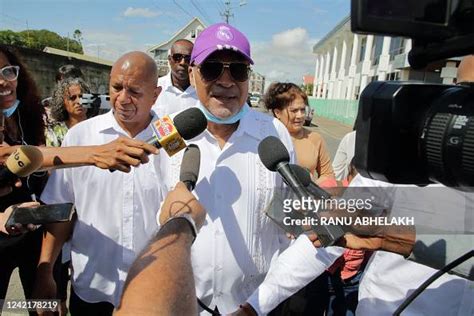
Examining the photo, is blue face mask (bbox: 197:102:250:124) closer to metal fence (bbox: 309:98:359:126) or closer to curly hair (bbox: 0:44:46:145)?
curly hair (bbox: 0:44:46:145)

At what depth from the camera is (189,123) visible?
1491 millimetres

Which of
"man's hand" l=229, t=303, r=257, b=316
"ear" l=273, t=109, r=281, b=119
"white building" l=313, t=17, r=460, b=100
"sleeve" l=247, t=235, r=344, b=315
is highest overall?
"white building" l=313, t=17, r=460, b=100

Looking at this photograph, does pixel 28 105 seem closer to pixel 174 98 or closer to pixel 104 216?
pixel 104 216

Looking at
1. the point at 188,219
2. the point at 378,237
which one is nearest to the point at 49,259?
the point at 188,219

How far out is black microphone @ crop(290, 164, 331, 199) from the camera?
1.06 meters

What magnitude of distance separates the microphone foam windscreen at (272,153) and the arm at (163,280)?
464 millimetres

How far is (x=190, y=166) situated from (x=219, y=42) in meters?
0.64

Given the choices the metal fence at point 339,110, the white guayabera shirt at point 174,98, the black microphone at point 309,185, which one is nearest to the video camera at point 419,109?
the black microphone at point 309,185

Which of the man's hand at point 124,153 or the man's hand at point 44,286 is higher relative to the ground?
the man's hand at point 124,153

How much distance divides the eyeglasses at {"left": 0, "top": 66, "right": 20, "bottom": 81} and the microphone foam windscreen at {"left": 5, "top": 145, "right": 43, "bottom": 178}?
1.06m

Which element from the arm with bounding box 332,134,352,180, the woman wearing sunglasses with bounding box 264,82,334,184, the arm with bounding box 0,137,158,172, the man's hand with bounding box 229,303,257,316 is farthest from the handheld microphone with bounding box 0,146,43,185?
the arm with bounding box 332,134,352,180

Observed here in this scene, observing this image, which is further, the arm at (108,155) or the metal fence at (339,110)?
the metal fence at (339,110)

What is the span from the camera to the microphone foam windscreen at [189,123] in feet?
4.76

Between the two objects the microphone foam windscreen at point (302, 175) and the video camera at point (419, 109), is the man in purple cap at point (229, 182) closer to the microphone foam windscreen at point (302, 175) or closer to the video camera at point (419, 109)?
the microphone foam windscreen at point (302, 175)
